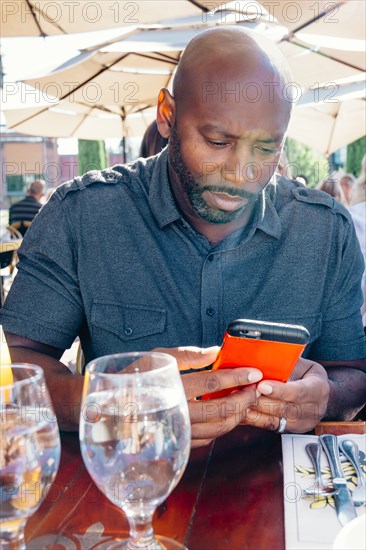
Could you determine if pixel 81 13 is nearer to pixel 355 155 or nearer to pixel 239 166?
pixel 239 166

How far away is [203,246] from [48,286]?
43 centimetres

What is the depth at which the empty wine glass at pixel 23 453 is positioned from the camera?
66 cm

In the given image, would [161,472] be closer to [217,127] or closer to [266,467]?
[266,467]

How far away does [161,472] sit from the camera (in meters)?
0.68

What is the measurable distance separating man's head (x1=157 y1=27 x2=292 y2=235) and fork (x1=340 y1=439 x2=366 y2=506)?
683 mm

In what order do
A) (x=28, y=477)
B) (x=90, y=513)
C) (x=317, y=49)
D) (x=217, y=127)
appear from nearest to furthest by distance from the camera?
(x=28, y=477)
(x=90, y=513)
(x=217, y=127)
(x=317, y=49)

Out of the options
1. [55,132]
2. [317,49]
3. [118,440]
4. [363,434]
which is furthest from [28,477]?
[55,132]

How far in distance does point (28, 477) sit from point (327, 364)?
3.79ft

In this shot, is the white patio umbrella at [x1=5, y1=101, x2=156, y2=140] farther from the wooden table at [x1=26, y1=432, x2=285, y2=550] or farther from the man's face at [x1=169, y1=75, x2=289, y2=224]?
the wooden table at [x1=26, y1=432, x2=285, y2=550]

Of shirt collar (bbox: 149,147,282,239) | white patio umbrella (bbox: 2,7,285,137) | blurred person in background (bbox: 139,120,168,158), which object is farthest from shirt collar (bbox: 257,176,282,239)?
white patio umbrella (bbox: 2,7,285,137)

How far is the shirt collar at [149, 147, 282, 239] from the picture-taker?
1657 mm

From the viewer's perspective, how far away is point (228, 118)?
4.77ft

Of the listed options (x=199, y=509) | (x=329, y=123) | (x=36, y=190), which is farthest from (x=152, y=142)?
(x=36, y=190)

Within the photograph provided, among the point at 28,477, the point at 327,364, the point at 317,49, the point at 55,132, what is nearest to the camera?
the point at 28,477
